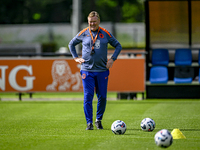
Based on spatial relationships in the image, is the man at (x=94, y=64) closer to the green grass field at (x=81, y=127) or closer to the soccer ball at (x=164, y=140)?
the green grass field at (x=81, y=127)

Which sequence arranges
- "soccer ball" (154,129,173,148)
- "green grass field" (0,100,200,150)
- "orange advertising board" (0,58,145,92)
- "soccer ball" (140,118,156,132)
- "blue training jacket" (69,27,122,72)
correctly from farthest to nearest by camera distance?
"orange advertising board" (0,58,145,92) < "blue training jacket" (69,27,122,72) < "soccer ball" (140,118,156,132) < "green grass field" (0,100,200,150) < "soccer ball" (154,129,173,148)

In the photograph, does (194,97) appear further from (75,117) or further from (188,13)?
(75,117)

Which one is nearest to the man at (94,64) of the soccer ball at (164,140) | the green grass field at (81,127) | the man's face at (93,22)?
the man's face at (93,22)

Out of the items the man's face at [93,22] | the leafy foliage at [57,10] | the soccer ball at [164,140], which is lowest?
the soccer ball at [164,140]

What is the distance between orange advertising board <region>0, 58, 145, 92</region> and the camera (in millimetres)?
14828

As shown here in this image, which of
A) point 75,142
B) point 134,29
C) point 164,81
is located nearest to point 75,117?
point 75,142

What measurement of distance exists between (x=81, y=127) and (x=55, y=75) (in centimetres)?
663

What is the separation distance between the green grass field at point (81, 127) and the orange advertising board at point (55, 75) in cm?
154

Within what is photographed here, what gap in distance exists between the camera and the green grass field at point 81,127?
6.52m

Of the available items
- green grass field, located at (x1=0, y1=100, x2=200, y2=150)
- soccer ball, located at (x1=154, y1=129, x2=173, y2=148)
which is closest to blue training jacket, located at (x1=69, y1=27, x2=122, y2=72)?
green grass field, located at (x1=0, y1=100, x2=200, y2=150)

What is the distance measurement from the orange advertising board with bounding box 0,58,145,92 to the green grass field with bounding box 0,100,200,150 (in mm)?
1538

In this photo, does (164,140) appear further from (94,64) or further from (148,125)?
(94,64)

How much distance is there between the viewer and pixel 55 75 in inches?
589

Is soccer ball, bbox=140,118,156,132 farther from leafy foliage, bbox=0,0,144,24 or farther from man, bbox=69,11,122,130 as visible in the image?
leafy foliage, bbox=0,0,144,24
